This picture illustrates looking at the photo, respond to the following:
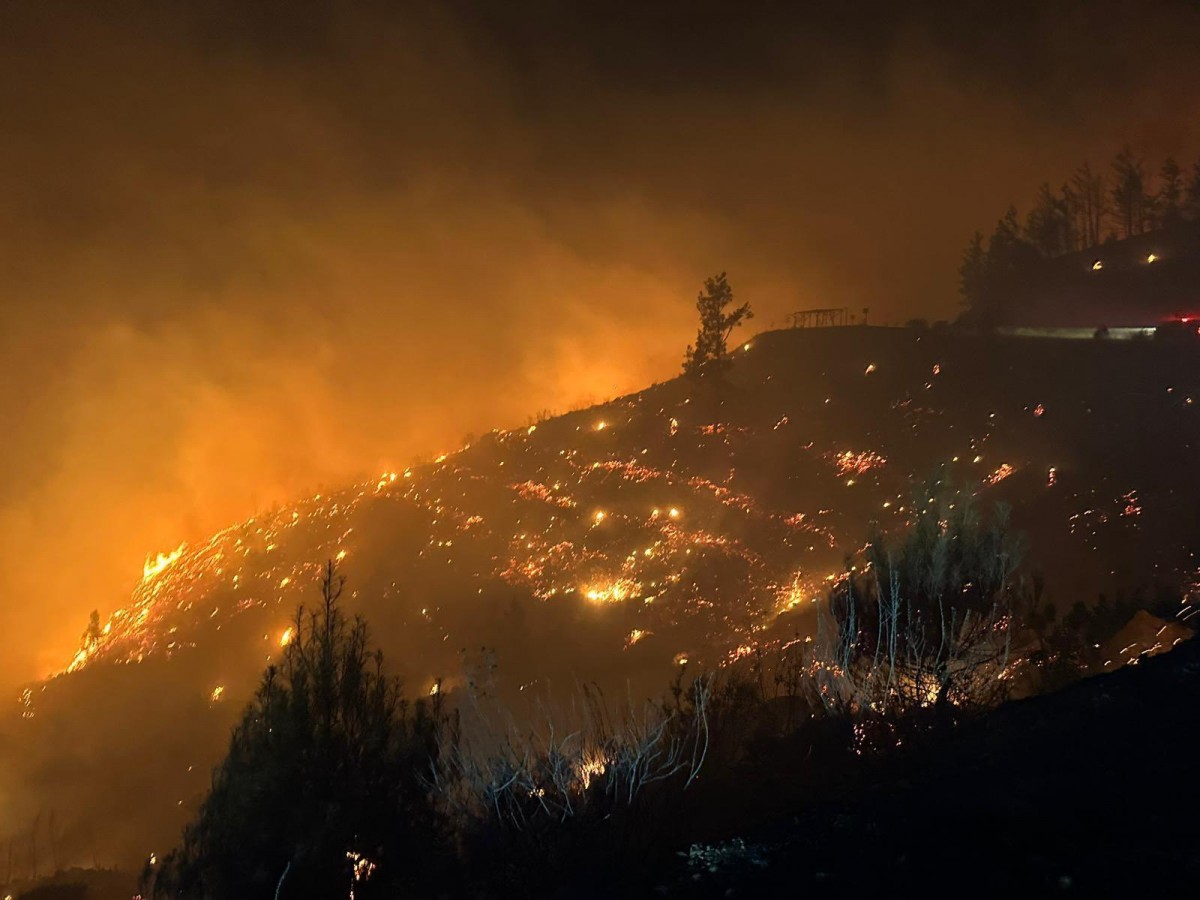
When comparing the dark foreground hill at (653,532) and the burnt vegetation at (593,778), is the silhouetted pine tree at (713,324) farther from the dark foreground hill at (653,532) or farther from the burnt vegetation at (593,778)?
the burnt vegetation at (593,778)

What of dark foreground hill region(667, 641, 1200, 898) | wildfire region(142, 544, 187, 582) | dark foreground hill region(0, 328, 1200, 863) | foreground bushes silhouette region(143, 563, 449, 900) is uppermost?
wildfire region(142, 544, 187, 582)

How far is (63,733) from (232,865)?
86520 mm

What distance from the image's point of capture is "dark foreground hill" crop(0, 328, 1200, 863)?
38.9 m

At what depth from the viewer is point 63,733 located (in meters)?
76.4

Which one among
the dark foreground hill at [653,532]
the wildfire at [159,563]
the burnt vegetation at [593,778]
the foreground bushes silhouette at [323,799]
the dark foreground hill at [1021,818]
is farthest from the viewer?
the wildfire at [159,563]

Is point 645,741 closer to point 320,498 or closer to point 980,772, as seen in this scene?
point 980,772

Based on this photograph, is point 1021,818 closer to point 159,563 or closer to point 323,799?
point 323,799

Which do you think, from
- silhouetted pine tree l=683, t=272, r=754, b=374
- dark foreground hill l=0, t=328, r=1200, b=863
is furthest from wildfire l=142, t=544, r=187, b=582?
silhouetted pine tree l=683, t=272, r=754, b=374

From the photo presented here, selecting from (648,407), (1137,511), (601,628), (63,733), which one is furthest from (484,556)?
(63,733)

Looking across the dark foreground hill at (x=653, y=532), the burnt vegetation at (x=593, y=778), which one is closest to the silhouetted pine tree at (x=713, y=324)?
the dark foreground hill at (x=653, y=532)

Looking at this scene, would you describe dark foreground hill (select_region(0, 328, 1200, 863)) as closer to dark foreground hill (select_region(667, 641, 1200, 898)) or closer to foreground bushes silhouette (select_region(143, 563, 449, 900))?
foreground bushes silhouette (select_region(143, 563, 449, 900))

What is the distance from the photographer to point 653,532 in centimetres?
5269

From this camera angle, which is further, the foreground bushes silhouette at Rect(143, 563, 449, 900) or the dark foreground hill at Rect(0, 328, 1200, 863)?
the dark foreground hill at Rect(0, 328, 1200, 863)

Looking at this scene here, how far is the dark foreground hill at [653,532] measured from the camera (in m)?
38.9
